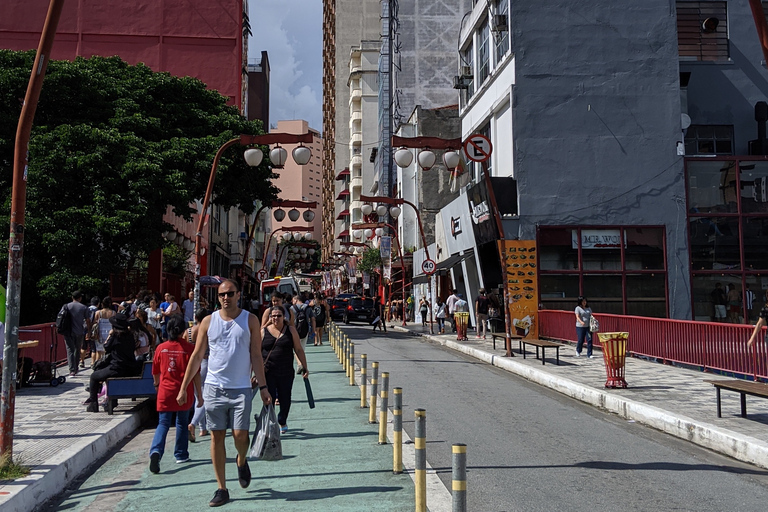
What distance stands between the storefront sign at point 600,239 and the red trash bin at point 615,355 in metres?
14.8

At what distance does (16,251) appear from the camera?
7.90 metres

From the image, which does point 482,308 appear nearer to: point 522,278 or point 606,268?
point 522,278

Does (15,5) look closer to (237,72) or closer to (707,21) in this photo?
(237,72)

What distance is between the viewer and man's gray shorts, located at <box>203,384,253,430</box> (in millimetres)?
6535

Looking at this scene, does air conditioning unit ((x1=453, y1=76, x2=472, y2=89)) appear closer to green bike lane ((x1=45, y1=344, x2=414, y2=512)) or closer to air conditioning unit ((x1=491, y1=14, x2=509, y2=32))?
air conditioning unit ((x1=491, y1=14, x2=509, y2=32))

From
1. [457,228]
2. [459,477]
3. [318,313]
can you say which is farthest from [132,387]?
[457,228]

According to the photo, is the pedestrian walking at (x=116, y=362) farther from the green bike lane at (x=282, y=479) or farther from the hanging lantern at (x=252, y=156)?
the hanging lantern at (x=252, y=156)

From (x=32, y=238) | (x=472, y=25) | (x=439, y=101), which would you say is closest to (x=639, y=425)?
(x=32, y=238)

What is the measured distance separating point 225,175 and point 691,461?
24084mm

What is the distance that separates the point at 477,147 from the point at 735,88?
53.8 ft

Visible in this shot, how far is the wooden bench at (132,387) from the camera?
36.5 feet

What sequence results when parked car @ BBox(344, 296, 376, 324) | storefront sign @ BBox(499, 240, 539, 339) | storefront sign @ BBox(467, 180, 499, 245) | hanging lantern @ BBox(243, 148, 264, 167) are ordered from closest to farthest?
hanging lantern @ BBox(243, 148, 264, 167), storefront sign @ BBox(499, 240, 539, 339), storefront sign @ BBox(467, 180, 499, 245), parked car @ BBox(344, 296, 376, 324)

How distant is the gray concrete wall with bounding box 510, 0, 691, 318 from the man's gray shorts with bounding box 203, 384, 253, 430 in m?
22.3

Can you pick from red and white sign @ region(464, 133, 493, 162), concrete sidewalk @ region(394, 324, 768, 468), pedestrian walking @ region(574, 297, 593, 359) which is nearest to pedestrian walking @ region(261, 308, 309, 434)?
concrete sidewalk @ region(394, 324, 768, 468)
